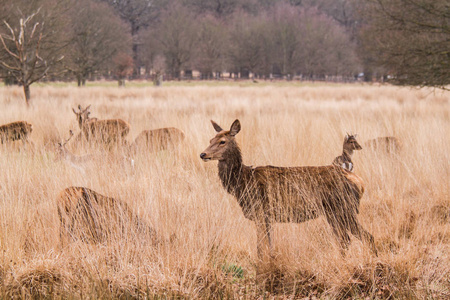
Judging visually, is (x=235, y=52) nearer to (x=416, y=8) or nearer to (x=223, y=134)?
(x=416, y=8)

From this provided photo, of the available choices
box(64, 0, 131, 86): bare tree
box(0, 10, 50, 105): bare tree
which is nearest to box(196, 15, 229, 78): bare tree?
box(64, 0, 131, 86): bare tree

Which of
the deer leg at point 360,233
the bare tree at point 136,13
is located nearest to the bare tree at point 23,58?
the deer leg at point 360,233

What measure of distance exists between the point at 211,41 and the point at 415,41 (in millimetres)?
52725

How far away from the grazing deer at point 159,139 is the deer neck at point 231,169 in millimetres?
3432

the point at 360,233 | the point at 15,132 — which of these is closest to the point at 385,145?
the point at 360,233

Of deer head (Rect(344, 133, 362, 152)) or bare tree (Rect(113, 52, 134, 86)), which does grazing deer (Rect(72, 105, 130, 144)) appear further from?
bare tree (Rect(113, 52, 134, 86))

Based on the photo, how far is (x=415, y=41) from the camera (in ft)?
33.2

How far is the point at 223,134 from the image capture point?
3.93m

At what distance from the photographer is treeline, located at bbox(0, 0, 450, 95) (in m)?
10.1

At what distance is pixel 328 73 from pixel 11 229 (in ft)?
199

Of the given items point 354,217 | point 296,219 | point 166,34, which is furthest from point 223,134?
point 166,34

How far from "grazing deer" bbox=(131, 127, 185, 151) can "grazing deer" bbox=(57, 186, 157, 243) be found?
11.5 feet

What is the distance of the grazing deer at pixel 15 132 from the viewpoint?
7824 mm

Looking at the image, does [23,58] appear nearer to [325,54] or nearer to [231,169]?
[231,169]
